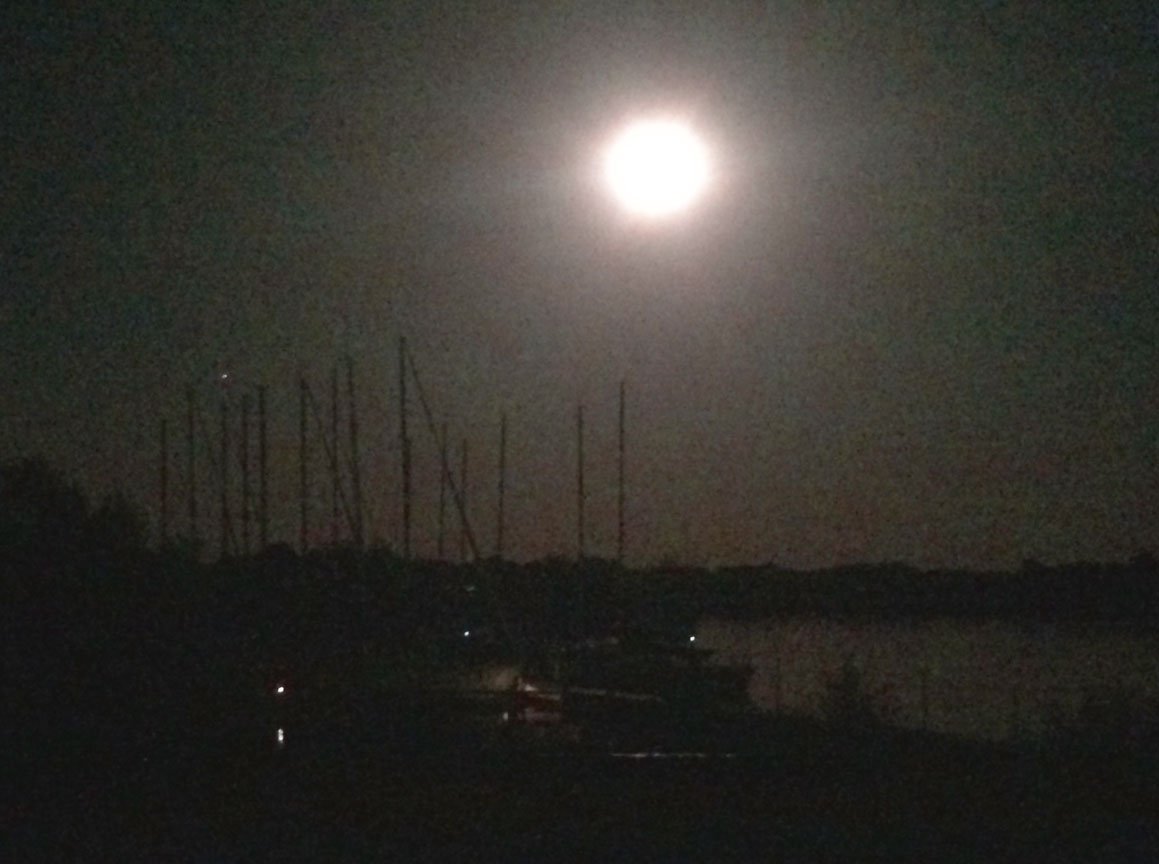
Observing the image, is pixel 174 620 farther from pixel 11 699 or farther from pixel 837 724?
pixel 837 724

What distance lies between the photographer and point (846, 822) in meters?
20.2

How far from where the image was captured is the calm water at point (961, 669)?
4097 cm

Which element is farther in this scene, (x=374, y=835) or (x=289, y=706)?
(x=289, y=706)

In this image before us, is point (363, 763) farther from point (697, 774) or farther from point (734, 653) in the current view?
point (734, 653)

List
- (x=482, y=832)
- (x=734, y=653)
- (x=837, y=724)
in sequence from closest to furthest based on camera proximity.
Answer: (x=482, y=832) → (x=837, y=724) → (x=734, y=653)

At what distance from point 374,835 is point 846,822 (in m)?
4.86

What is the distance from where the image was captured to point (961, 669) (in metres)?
72.4

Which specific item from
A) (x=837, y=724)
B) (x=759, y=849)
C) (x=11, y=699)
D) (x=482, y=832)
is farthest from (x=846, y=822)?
(x=837, y=724)

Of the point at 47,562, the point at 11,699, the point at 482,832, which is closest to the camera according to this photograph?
the point at 482,832

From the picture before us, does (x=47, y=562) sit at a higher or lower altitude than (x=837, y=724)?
higher

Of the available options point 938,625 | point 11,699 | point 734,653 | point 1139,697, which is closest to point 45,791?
point 11,699

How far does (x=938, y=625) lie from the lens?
389 feet

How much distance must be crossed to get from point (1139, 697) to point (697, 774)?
48.0 feet

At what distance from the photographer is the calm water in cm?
4097
